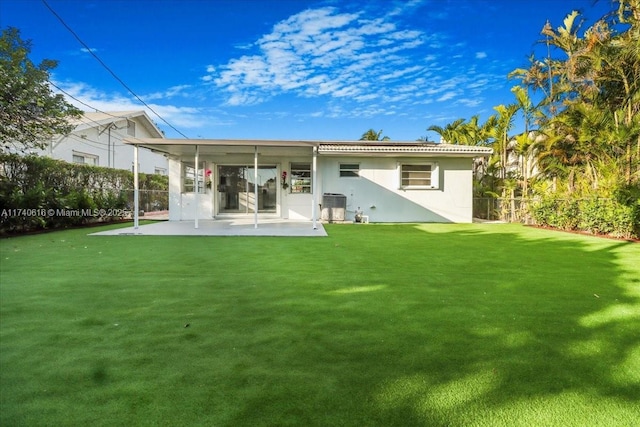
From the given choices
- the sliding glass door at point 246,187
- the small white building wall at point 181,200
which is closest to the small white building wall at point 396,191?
the sliding glass door at point 246,187

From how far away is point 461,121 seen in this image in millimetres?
20094

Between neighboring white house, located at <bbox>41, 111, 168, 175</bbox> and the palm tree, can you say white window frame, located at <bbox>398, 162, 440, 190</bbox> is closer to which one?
neighboring white house, located at <bbox>41, 111, 168, 175</bbox>

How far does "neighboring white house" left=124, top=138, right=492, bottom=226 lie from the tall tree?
4.20 m

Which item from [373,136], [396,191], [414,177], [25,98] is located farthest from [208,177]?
[373,136]

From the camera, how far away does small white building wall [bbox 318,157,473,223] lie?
48.0 ft

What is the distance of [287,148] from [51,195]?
722cm

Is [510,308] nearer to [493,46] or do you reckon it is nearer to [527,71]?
[493,46]

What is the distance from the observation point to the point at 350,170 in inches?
579

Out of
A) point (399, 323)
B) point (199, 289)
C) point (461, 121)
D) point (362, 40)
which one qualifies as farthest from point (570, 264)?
point (461, 121)

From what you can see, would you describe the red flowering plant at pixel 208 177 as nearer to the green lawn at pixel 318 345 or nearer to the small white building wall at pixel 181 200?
the small white building wall at pixel 181 200

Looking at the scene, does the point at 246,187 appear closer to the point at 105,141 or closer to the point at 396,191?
the point at 396,191

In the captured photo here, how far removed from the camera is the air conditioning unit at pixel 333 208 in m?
14.1

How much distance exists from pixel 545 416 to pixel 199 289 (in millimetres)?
3558

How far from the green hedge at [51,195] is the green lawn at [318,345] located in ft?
18.4
